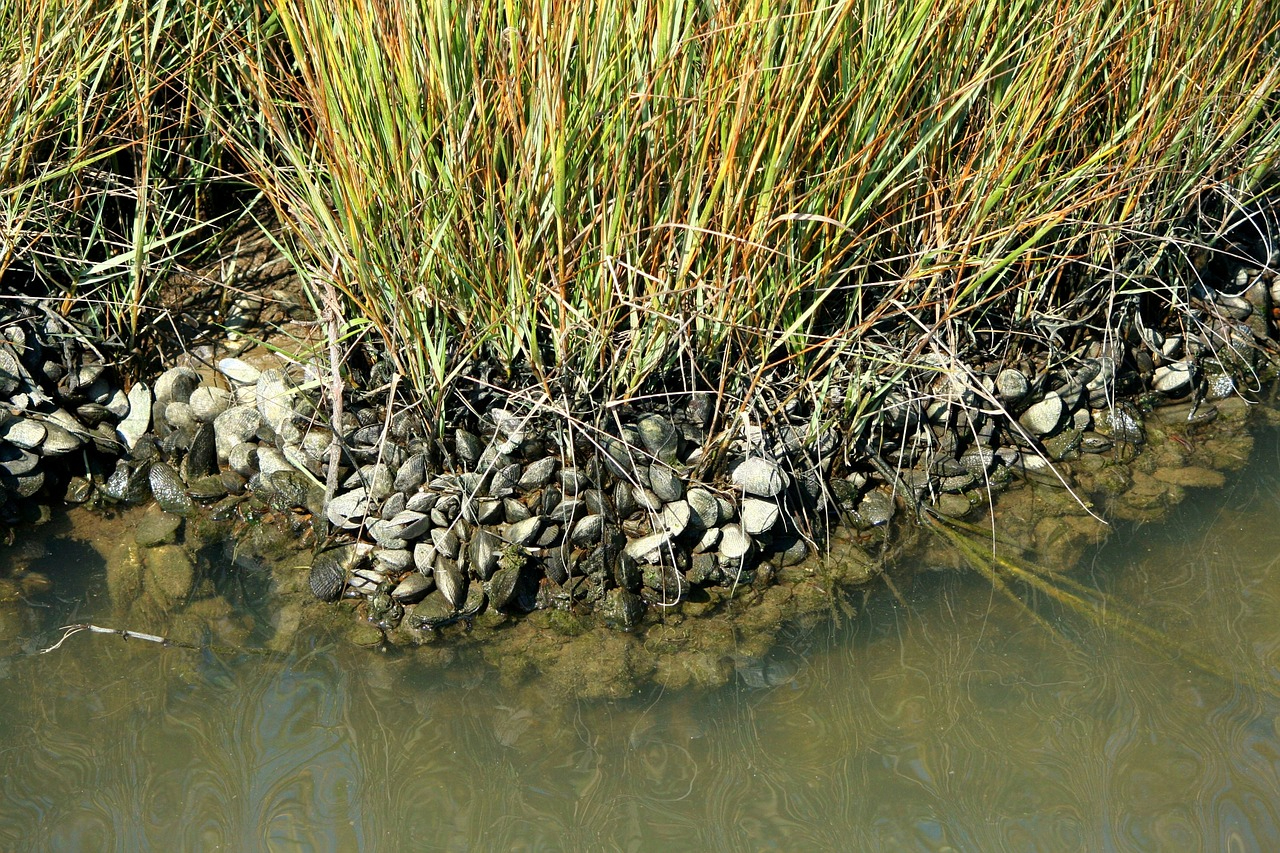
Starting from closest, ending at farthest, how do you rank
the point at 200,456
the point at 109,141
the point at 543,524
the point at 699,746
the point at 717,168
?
1. the point at 699,746
2. the point at 717,168
3. the point at 543,524
4. the point at 200,456
5. the point at 109,141

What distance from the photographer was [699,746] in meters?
1.85

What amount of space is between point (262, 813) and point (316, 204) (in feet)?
3.71

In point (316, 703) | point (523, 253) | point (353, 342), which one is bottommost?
point (316, 703)

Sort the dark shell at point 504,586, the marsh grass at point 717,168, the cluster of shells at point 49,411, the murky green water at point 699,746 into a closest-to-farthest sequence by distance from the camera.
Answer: the murky green water at point 699,746, the marsh grass at point 717,168, the dark shell at point 504,586, the cluster of shells at point 49,411

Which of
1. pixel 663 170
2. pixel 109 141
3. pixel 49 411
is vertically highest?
pixel 663 170

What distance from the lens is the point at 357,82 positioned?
1995 mm

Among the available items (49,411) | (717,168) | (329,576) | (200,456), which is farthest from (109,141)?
(717,168)

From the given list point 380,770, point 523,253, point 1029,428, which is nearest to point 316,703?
point 380,770

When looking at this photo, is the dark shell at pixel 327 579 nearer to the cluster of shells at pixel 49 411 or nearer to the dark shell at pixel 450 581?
the dark shell at pixel 450 581

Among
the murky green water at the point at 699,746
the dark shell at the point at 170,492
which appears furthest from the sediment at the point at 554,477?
the murky green water at the point at 699,746

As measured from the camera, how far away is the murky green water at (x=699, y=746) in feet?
5.57

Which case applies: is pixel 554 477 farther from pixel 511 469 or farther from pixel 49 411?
pixel 49 411

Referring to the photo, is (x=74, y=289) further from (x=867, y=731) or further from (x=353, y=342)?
(x=867, y=731)

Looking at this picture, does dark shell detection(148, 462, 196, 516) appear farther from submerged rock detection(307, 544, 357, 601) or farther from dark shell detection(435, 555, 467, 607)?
dark shell detection(435, 555, 467, 607)
